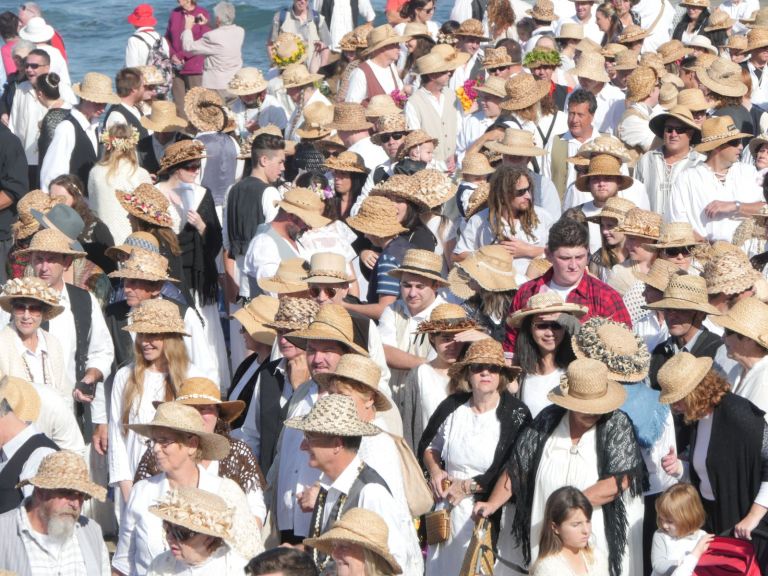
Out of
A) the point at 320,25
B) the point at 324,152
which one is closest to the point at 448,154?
the point at 324,152

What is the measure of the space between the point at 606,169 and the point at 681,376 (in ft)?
11.3

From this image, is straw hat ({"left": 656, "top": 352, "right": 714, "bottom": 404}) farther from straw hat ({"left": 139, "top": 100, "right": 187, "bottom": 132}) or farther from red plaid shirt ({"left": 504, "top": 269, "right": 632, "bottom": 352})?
straw hat ({"left": 139, "top": 100, "right": 187, "bottom": 132})

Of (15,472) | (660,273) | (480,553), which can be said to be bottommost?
(480,553)

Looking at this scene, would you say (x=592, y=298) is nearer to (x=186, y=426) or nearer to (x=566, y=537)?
(x=566, y=537)

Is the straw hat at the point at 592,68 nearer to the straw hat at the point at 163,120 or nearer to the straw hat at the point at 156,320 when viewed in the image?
the straw hat at the point at 163,120

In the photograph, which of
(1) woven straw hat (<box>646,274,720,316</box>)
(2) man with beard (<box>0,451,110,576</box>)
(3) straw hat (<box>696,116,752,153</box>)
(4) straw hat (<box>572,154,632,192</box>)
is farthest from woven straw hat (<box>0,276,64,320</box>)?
(3) straw hat (<box>696,116,752,153</box>)

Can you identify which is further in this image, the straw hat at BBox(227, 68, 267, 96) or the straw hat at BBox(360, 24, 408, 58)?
the straw hat at BBox(360, 24, 408, 58)

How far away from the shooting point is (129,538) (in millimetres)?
6832

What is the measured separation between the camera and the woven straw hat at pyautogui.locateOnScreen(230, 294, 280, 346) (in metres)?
8.27

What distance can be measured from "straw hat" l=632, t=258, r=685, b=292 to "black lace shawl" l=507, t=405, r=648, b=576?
1638 millimetres

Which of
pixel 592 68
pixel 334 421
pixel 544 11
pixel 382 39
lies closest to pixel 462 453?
pixel 334 421

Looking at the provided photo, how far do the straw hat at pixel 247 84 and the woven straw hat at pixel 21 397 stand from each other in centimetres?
699

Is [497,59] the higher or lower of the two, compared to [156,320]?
lower

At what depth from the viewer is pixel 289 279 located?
9.10m
